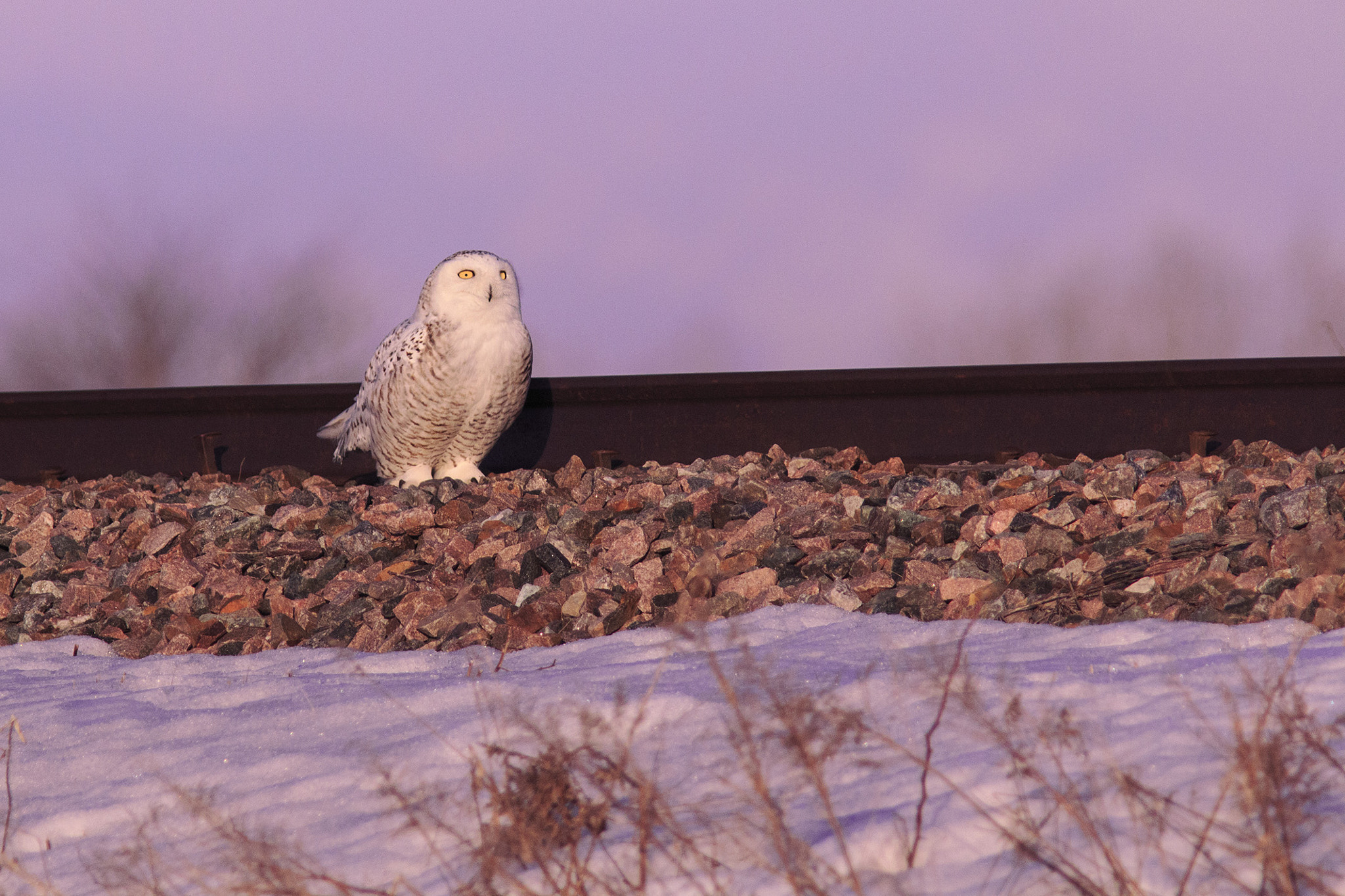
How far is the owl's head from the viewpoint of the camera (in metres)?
5.29

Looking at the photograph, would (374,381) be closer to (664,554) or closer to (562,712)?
(664,554)

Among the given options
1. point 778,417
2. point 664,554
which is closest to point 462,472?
point 778,417

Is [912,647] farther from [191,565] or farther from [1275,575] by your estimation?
[191,565]

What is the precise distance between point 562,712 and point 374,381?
3.15 metres

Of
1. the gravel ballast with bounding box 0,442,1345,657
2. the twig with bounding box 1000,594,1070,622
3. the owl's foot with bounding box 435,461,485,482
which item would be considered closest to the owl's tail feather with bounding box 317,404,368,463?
the owl's foot with bounding box 435,461,485,482

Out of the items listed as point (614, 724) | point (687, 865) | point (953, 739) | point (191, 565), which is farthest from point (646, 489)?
point (687, 865)

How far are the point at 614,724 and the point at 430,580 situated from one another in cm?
181

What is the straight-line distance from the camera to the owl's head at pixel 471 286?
17.4 feet

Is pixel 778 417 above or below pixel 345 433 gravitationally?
above

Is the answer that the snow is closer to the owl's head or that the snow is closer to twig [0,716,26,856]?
twig [0,716,26,856]

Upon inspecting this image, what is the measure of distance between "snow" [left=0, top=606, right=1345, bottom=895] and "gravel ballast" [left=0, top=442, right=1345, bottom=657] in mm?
255

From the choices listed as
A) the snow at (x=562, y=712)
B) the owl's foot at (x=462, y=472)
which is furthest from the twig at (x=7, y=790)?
the owl's foot at (x=462, y=472)

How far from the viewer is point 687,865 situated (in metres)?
1.82

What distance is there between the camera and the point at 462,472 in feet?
18.8
